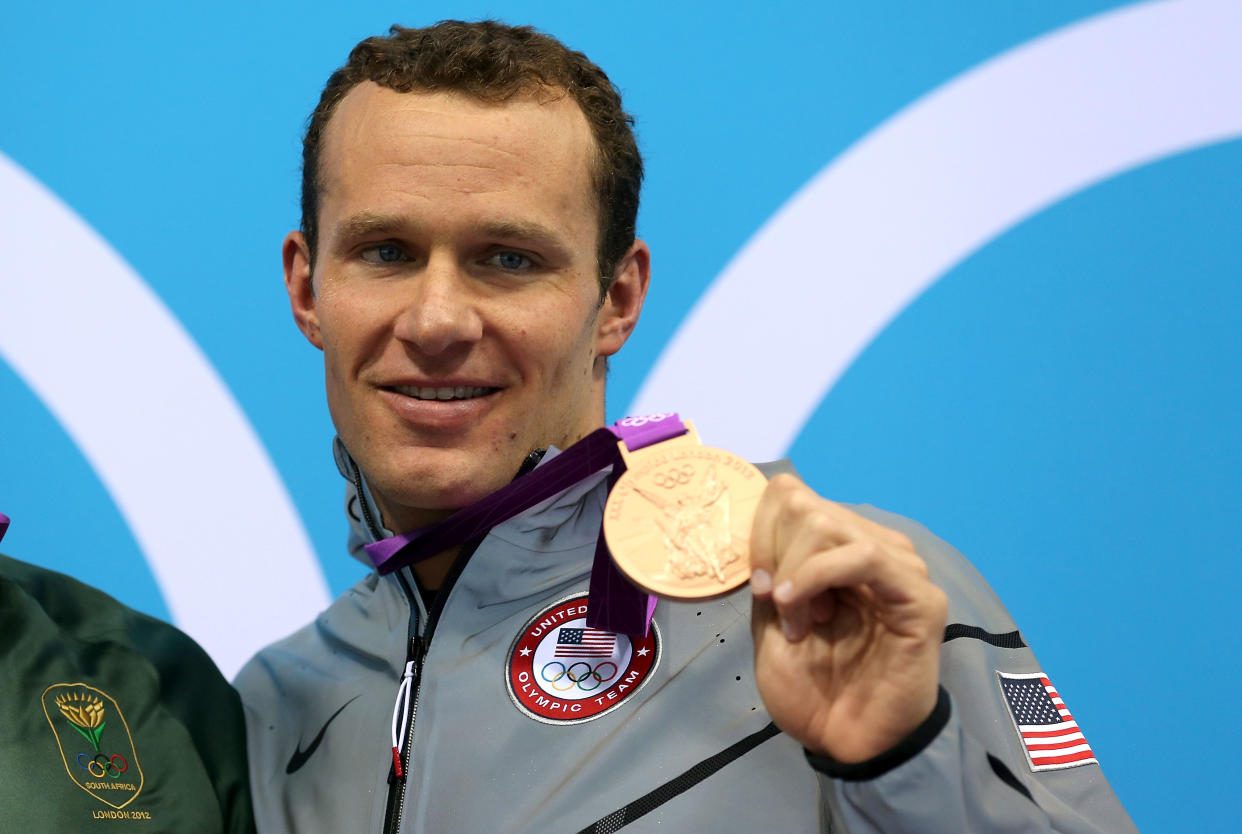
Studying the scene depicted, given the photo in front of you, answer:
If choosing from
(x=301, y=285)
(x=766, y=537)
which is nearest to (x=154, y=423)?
(x=301, y=285)

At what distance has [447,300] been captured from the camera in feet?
4.30

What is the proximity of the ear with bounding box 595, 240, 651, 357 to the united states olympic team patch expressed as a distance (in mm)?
365

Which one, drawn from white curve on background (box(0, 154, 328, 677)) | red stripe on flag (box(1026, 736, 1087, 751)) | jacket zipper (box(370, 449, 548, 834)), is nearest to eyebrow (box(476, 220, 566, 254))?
jacket zipper (box(370, 449, 548, 834))

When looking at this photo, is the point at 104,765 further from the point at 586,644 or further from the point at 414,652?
the point at 586,644

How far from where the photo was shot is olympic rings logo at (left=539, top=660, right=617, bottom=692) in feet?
4.16

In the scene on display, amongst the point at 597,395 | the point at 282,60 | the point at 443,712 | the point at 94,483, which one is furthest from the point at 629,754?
the point at 282,60

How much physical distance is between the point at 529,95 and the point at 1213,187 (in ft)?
3.63

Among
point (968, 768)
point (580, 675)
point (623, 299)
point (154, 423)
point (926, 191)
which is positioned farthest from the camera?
point (154, 423)

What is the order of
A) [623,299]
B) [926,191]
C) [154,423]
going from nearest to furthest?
[623,299] → [926,191] → [154,423]

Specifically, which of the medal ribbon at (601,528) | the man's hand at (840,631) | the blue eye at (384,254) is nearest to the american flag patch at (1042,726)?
the man's hand at (840,631)

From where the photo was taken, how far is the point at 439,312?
1.30 meters

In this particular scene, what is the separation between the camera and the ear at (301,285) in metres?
1.59

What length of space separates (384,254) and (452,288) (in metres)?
0.12

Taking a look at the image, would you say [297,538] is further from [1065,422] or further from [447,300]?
[1065,422]
